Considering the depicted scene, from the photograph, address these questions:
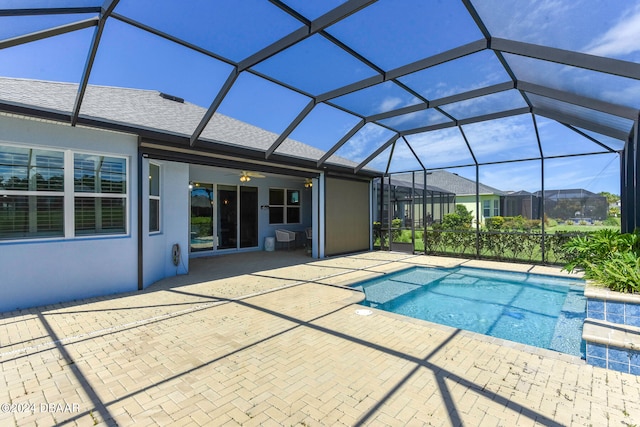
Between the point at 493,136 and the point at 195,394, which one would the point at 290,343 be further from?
the point at 493,136

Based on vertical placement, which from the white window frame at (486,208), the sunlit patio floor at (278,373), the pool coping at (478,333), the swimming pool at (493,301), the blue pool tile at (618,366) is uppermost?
the white window frame at (486,208)

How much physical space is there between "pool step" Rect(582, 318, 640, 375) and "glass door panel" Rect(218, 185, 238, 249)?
10650 mm

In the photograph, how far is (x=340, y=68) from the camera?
5.75m

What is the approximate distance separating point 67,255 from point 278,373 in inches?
193

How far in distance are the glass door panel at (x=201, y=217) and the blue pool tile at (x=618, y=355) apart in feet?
35.3

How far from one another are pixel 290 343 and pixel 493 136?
8549mm

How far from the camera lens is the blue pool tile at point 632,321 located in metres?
3.62

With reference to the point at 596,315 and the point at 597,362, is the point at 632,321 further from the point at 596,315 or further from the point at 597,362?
the point at 597,362

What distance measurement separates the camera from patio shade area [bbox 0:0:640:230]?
13.1 ft

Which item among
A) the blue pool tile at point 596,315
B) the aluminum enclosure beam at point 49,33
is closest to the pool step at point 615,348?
the blue pool tile at point 596,315

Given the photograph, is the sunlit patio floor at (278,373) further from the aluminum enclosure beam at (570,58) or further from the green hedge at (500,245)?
the green hedge at (500,245)

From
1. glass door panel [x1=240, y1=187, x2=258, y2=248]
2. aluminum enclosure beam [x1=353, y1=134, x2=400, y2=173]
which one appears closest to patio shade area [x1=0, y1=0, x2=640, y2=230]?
aluminum enclosure beam [x1=353, y1=134, x2=400, y2=173]

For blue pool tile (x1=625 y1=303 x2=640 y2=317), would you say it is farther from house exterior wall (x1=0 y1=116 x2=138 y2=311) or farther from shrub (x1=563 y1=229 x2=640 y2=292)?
house exterior wall (x1=0 y1=116 x2=138 y2=311)

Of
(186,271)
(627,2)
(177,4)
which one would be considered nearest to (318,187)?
(186,271)
